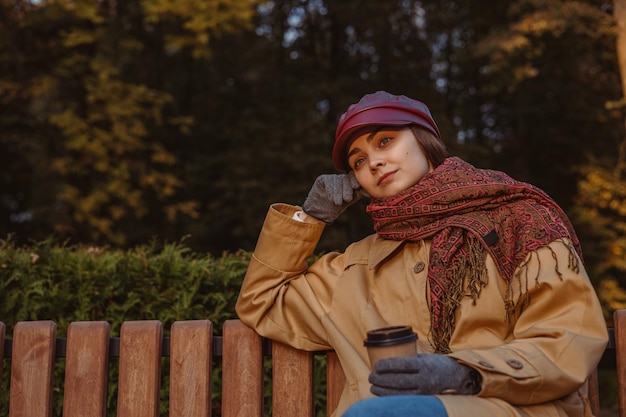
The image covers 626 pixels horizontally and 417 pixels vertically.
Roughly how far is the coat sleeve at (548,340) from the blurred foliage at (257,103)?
8034 mm

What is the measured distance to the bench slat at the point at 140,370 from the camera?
265 centimetres

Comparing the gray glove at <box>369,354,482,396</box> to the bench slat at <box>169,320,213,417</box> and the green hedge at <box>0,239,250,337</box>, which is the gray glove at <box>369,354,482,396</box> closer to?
the bench slat at <box>169,320,213,417</box>

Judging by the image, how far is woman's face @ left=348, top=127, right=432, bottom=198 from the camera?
2.71m

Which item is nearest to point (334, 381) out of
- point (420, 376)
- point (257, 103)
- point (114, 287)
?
point (420, 376)

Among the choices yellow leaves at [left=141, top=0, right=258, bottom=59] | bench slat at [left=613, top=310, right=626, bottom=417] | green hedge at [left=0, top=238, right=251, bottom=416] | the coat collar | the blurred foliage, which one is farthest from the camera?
the blurred foliage

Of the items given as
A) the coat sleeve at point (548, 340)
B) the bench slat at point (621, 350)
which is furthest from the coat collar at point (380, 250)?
the bench slat at point (621, 350)

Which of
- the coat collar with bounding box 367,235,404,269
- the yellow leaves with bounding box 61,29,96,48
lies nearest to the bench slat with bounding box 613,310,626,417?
the coat collar with bounding box 367,235,404,269

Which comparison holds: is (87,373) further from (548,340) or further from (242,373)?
(548,340)

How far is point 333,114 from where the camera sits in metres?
16.2

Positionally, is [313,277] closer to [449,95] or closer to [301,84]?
[301,84]

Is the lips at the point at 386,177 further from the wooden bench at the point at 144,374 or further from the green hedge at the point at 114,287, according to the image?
the green hedge at the point at 114,287

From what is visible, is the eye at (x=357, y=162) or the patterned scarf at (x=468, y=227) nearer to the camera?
the patterned scarf at (x=468, y=227)

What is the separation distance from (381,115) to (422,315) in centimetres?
75

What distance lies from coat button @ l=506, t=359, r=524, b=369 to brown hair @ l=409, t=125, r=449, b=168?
0.95m
